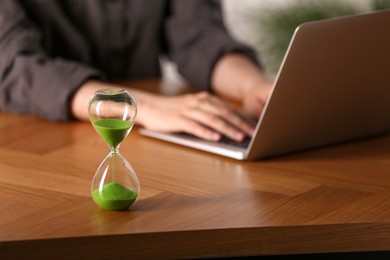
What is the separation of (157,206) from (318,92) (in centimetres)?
40

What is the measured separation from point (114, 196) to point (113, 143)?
7cm

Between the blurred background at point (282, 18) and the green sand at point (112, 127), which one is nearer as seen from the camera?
the green sand at point (112, 127)

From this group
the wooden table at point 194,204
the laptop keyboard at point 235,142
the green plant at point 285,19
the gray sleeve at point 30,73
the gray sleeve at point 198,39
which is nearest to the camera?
the wooden table at point 194,204

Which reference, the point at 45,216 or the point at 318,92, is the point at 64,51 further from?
the point at 45,216

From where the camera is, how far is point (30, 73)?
202 cm

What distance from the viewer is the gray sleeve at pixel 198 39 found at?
2.30 metres

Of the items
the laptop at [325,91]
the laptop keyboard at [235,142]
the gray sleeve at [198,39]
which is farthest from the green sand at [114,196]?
the gray sleeve at [198,39]

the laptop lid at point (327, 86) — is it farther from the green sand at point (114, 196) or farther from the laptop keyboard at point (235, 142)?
the green sand at point (114, 196)

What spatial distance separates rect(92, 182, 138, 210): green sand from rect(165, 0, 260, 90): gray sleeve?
1.02 metres

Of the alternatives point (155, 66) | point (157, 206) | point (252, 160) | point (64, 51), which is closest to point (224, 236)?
point (157, 206)

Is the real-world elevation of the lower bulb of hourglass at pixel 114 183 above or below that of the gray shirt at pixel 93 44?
below

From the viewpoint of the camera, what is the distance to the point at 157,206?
Answer: 1332 mm

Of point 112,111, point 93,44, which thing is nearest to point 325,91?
point 112,111

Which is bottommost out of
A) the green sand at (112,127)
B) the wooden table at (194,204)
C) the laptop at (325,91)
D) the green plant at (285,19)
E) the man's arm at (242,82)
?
the wooden table at (194,204)
